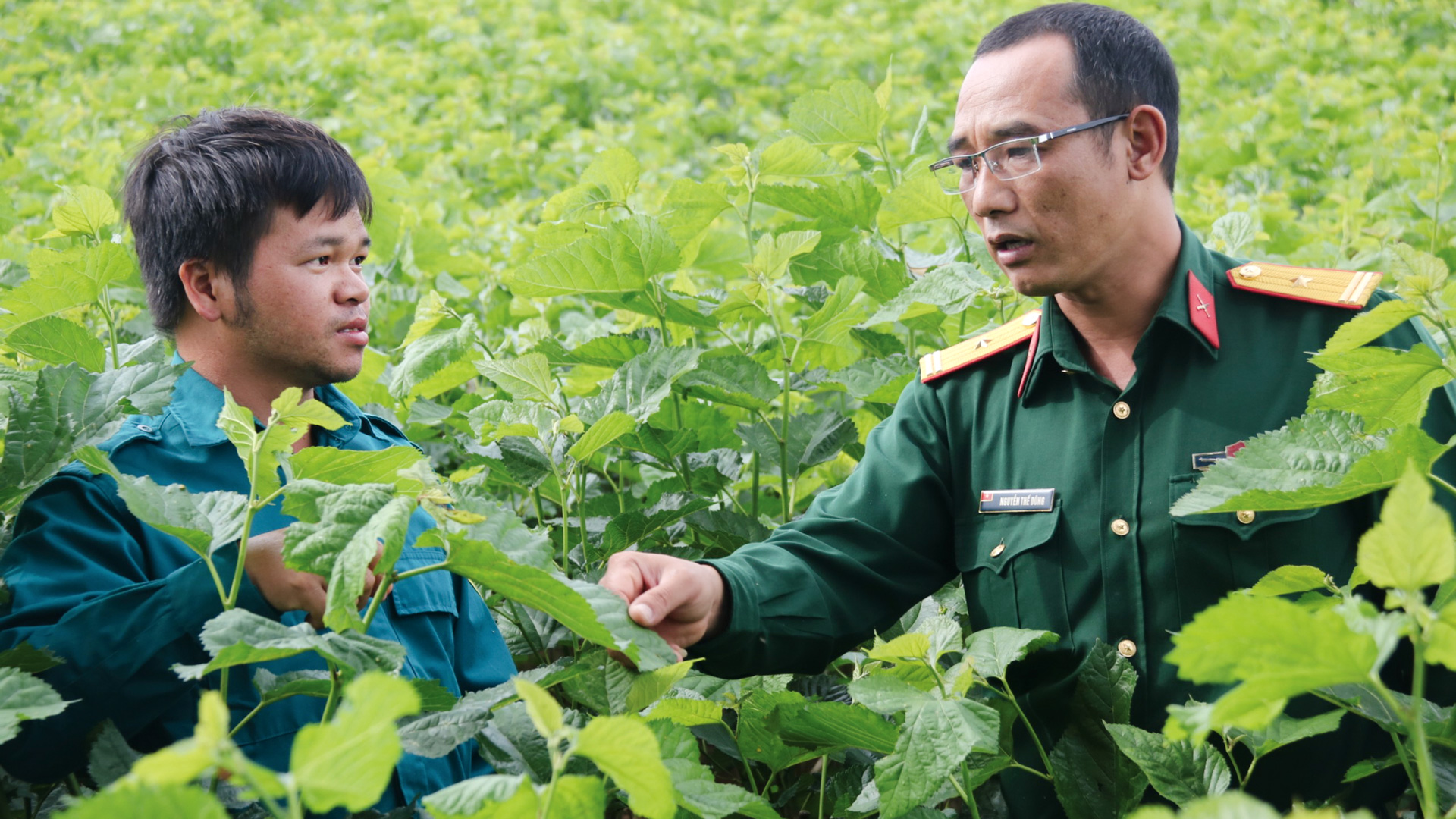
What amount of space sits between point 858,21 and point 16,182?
550cm

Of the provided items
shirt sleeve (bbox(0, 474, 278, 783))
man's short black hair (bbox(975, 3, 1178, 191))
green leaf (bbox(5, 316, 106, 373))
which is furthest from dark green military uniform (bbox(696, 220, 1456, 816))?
green leaf (bbox(5, 316, 106, 373))

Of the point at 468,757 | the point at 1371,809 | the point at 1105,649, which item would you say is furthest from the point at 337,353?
the point at 1371,809

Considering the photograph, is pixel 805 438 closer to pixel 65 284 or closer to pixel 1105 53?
pixel 1105 53

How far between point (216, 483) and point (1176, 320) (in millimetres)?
1434

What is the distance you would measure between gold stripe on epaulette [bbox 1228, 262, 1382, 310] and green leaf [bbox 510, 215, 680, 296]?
911 mm

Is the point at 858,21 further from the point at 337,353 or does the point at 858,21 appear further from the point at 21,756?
the point at 21,756

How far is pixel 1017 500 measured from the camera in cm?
185

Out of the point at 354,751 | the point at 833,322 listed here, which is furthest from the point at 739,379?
the point at 354,751

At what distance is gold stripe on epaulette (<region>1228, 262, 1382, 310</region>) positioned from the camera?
180cm

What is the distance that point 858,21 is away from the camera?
323 inches

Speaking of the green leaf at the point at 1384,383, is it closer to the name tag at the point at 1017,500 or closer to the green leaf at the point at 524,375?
the name tag at the point at 1017,500

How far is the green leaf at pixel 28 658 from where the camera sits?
1261mm

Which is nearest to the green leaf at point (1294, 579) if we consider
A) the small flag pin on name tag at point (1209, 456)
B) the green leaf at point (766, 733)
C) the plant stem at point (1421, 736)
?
the plant stem at point (1421, 736)

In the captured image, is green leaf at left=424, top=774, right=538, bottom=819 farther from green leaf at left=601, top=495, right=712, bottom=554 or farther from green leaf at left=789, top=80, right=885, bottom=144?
green leaf at left=789, top=80, right=885, bottom=144
